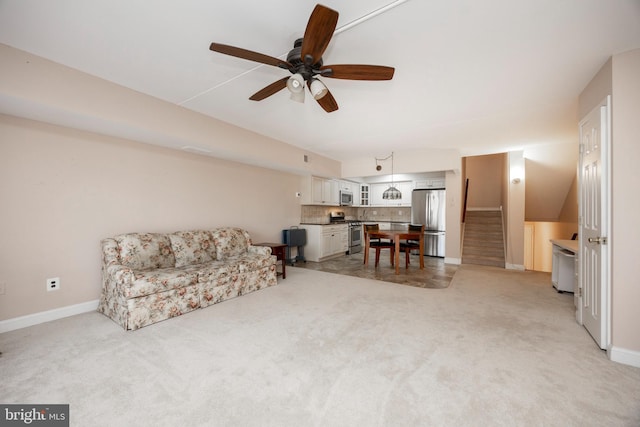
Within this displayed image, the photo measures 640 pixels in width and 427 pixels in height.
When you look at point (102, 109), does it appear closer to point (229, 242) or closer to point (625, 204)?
point (229, 242)

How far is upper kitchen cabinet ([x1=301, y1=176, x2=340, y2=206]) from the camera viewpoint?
20.4 ft

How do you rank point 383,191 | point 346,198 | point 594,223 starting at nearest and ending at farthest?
1. point 594,223
2. point 346,198
3. point 383,191

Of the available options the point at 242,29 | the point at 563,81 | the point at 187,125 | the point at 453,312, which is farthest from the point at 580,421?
the point at 187,125

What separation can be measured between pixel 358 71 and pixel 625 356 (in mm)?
3039

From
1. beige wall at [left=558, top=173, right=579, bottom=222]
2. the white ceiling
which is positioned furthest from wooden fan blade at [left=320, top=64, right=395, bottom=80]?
beige wall at [left=558, top=173, right=579, bottom=222]

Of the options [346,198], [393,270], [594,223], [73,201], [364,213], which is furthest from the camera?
[364,213]

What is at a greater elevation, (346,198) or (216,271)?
(346,198)

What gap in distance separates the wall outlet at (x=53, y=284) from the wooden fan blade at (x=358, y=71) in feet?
11.7

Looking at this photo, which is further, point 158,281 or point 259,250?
point 259,250

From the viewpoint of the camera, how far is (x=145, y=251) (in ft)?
10.2

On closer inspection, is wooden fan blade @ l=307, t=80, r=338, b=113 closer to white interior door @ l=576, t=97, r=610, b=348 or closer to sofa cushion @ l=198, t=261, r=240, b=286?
white interior door @ l=576, t=97, r=610, b=348

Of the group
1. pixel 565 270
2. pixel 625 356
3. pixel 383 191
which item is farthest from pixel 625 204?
pixel 383 191

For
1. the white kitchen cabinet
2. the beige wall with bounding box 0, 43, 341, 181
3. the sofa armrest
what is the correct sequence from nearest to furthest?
1. the beige wall with bounding box 0, 43, 341, 181
2. the sofa armrest
3. the white kitchen cabinet

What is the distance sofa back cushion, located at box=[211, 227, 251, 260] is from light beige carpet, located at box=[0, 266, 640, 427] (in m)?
1.16
